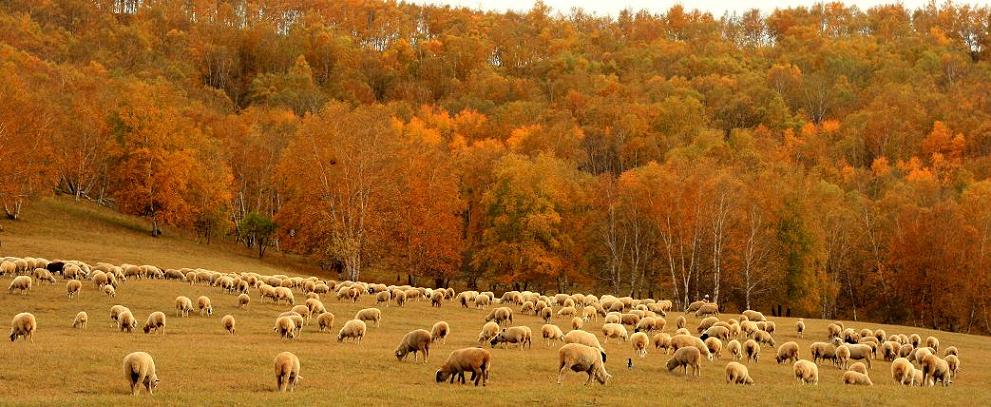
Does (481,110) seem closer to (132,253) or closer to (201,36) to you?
(201,36)

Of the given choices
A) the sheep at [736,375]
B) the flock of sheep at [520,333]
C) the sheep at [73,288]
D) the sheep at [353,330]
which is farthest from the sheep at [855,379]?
the sheep at [73,288]

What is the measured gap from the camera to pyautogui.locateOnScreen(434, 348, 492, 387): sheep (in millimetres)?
23984

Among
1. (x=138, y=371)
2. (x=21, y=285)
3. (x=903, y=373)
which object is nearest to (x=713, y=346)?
(x=903, y=373)

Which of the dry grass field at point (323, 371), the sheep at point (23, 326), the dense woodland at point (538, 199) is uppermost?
the dense woodland at point (538, 199)

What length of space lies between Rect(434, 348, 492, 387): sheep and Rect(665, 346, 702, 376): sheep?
272 inches

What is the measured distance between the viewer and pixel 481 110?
154m

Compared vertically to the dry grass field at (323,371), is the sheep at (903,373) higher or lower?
higher

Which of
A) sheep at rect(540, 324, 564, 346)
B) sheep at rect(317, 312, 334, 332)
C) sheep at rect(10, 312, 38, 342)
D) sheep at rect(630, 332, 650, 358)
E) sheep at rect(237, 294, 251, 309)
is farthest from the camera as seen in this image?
sheep at rect(237, 294, 251, 309)

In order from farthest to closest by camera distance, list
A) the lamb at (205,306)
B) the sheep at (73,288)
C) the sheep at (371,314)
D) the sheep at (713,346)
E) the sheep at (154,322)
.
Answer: the sheep at (73,288) → the sheep at (371,314) → the lamb at (205,306) → the sheep at (713,346) → the sheep at (154,322)

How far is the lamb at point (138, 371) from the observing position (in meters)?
20.5

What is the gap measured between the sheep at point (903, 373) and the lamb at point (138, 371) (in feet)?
72.3

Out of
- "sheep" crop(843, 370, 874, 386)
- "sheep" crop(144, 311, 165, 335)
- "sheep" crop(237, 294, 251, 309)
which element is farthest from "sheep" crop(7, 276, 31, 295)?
"sheep" crop(843, 370, 874, 386)

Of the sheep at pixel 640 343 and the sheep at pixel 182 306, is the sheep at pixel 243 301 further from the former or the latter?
the sheep at pixel 640 343

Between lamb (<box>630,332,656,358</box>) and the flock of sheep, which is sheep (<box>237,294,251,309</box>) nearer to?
the flock of sheep
